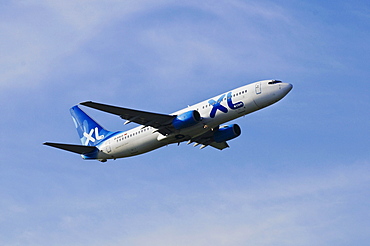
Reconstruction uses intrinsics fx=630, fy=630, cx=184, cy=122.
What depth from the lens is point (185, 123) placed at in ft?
199

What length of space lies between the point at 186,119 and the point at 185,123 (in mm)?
415

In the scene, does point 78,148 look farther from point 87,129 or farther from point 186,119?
point 186,119

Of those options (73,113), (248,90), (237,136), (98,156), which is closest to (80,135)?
(73,113)

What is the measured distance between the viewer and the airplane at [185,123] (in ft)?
197

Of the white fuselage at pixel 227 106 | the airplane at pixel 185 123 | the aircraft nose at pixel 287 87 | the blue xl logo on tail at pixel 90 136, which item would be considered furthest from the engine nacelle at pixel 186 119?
the blue xl logo on tail at pixel 90 136

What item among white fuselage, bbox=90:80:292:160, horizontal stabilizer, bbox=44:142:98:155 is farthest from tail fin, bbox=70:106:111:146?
white fuselage, bbox=90:80:292:160

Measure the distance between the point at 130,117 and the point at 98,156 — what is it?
29.6 ft

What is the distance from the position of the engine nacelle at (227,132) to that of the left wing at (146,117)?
761 centimetres

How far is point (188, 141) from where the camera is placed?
2680 inches

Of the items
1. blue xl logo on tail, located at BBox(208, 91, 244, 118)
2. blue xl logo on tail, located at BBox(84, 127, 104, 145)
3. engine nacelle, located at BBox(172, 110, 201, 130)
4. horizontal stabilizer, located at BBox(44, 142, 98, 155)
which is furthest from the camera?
blue xl logo on tail, located at BBox(84, 127, 104, 145)

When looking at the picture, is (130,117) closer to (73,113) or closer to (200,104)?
(200,104)

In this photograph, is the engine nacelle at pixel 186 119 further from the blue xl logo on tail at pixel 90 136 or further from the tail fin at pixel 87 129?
the blue xl logo on tail at pixel 90 136

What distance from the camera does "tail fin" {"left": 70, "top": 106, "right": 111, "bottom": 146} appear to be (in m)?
72.4

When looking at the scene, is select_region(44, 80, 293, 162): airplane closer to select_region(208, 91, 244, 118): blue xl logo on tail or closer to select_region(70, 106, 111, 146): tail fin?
select_region(208, 91, 244, 118): blue xl logo on tail
